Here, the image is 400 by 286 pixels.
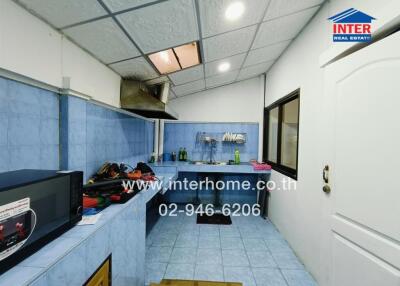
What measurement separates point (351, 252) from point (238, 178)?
8.83 ft

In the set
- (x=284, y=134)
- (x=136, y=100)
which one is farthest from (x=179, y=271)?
(x=284, y=134)

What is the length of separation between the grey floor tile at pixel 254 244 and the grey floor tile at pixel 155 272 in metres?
1.06

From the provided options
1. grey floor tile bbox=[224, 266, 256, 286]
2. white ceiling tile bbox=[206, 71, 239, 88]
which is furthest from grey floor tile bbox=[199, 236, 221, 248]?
white ceiling tile bbox=[206, 71, 239, 88]

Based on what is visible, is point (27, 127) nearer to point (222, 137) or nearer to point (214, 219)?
point (214, 219)

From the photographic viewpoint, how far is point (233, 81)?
12.6ft

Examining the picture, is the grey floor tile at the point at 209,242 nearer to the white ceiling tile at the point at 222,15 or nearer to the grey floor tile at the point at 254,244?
the grey floor tile at the point at 254,244

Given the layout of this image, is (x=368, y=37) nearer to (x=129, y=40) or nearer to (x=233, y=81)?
(x=129, y=40)

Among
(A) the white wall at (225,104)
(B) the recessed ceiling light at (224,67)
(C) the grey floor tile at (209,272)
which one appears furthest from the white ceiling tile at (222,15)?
(C) the grey floor tile at (209,272)

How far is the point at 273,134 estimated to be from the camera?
3.47 m

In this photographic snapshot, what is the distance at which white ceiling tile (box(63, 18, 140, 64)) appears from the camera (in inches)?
54.6

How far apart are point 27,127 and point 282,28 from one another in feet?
8.11

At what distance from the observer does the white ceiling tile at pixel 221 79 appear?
329 centimetres

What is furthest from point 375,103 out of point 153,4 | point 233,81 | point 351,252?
point 233,81

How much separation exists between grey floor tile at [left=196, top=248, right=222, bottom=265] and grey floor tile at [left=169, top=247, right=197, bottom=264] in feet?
0.19
